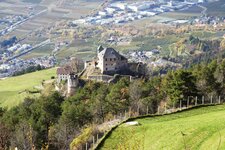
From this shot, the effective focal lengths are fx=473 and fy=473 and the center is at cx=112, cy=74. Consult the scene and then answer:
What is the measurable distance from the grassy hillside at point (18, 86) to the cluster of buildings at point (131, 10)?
3211 inches

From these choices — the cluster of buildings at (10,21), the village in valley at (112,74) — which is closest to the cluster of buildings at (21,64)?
the village in valley at (112,74)

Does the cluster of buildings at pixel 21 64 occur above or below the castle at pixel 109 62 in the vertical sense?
below

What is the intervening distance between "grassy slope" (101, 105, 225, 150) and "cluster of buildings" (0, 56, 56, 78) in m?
88.9

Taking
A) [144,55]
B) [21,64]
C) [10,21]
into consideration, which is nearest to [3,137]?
[144,55]

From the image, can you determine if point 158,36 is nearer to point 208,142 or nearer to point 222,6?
point 222,6

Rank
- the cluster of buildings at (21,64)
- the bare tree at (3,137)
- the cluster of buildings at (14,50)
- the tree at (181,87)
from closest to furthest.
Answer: the bare tree at (3,137), the tree at (181,87), the cluster of buildings at (21,64), the cluster of buildings at (14,50)

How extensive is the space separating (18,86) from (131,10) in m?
105

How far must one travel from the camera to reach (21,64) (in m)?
117

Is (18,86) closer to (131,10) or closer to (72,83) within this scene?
(72,83)

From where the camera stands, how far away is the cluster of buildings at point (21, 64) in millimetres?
112125

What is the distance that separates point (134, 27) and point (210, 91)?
10916 centimetres

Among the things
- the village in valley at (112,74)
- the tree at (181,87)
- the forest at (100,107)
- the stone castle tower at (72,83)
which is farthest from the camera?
the stone castle tower at (72,83)

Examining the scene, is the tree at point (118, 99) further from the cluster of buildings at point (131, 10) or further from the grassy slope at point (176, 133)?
the cluster of buildings at point (131, 10)

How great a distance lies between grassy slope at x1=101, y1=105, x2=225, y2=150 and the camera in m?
16.9
